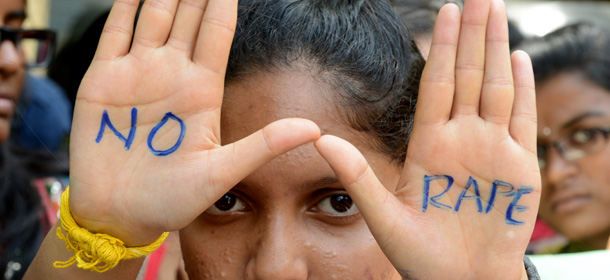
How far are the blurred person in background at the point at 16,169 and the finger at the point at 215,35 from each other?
1.31m

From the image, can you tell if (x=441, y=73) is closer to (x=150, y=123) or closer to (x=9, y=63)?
(x=150, y=123)

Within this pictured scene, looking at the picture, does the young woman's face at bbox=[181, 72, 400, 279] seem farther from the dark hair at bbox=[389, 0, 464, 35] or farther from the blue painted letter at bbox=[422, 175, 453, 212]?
the dark hair at bbox=[389, 0, 464, 35]

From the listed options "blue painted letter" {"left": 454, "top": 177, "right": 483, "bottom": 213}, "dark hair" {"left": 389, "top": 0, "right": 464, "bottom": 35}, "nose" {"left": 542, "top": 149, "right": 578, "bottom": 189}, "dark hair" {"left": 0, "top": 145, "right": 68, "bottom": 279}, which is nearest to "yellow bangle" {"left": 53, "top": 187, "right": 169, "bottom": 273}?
"blue painted letter" {"left": 454, "top": 177, "right": 483, "bottom": 213}

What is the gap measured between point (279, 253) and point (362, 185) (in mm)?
262

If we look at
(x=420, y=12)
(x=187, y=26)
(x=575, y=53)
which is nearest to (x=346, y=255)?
(x=187, y=26)

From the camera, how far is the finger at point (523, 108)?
137cm

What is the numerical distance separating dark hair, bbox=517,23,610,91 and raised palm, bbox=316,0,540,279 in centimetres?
186

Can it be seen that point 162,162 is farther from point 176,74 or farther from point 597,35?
point 597,35

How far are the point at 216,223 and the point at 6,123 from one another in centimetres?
158

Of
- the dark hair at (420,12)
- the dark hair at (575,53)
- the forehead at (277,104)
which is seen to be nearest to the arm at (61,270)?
the forehead at (277,104)

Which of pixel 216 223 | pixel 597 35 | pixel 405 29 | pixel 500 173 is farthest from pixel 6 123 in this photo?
pixel 597 35

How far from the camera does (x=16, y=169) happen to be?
2.70 metres

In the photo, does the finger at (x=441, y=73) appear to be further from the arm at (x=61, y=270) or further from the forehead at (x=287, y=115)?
the arm at (x=61, y=270)

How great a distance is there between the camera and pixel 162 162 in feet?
4.46
